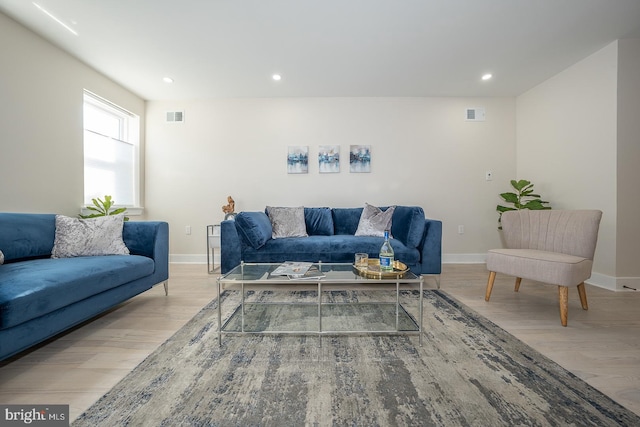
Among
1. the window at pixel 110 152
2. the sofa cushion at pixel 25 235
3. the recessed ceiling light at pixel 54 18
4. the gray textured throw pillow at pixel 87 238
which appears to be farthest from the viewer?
the window at pixel 110 152

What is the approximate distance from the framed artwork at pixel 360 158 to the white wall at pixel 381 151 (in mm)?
68

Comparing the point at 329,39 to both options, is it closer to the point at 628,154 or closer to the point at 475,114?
the point at 475,114

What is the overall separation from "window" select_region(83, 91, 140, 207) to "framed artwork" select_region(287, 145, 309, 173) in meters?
2.24

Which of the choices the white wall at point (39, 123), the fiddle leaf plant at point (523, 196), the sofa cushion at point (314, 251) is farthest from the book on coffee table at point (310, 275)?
the fiddle leaf plant at point (523, 196)

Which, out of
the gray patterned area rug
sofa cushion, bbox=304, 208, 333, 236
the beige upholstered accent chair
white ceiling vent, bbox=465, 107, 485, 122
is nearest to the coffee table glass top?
the gray patterned area rug

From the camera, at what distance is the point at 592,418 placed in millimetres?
1066

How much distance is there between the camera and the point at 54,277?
5.05ft

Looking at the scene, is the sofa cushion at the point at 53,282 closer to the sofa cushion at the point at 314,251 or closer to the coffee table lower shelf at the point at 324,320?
the coffee table lower shelf at the point at 324,320

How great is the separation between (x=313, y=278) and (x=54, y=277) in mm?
1448

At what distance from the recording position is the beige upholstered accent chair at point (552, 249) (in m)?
2.00

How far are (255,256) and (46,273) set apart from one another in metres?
1.69

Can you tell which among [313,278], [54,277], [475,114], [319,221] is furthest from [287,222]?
[475,114]

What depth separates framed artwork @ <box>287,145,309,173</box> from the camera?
4164 mm

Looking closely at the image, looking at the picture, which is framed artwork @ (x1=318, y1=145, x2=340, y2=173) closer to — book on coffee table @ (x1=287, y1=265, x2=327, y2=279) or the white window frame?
book on coffee table @ (x1=287, y1=265, x2=327, y2=279)
